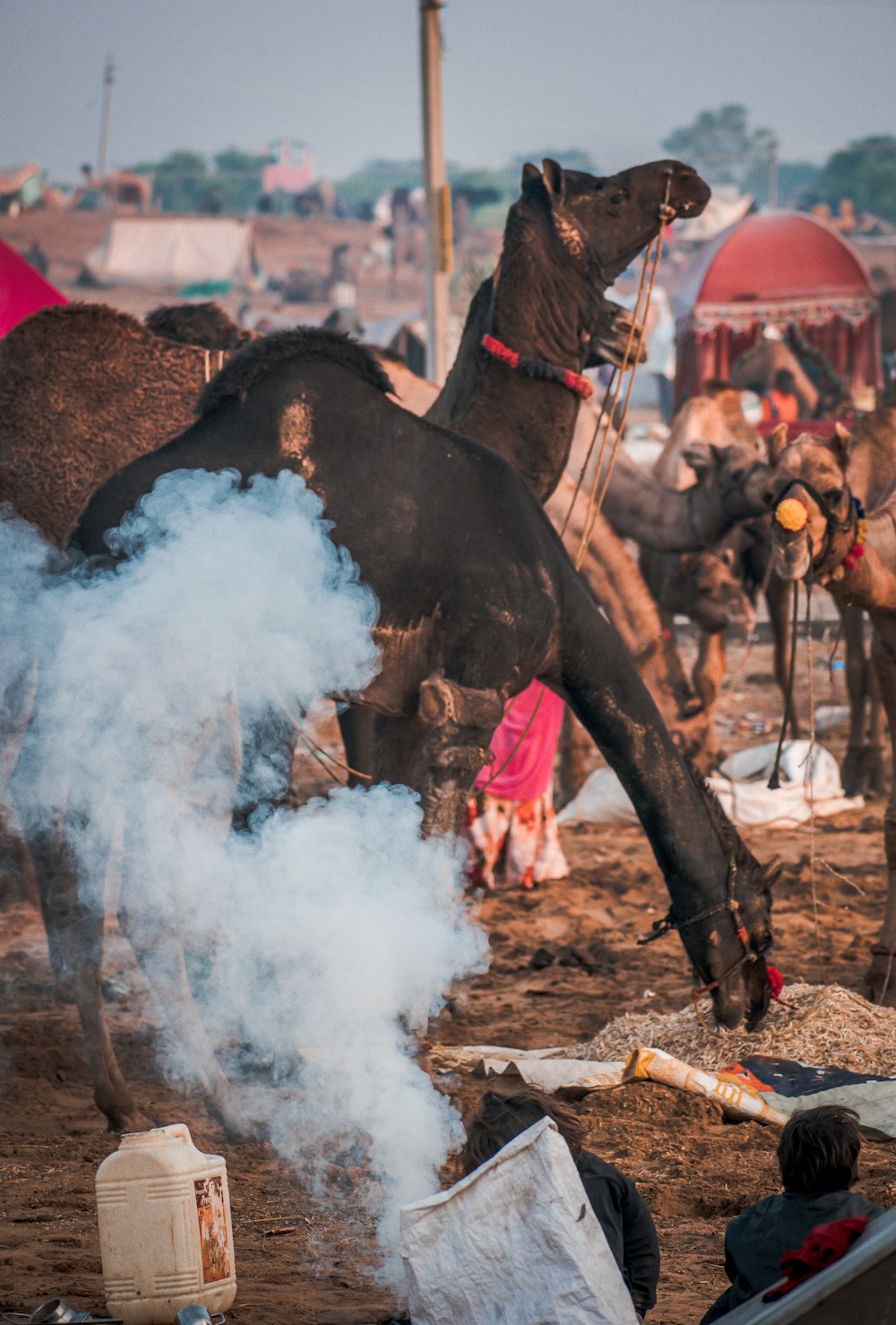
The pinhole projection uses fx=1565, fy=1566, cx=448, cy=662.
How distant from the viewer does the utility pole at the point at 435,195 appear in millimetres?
11750

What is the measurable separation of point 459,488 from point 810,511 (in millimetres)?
1497

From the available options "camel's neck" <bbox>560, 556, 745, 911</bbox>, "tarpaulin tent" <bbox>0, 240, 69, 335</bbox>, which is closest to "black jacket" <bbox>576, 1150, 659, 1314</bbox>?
"camel's neck" <bbox>560, 556, 745, 911</bbox>

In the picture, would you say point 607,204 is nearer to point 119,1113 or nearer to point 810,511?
point 810,511

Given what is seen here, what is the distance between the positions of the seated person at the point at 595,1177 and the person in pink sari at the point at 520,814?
5.29 metres

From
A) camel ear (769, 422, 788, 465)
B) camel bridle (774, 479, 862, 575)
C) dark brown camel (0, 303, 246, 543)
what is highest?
dark brown camel (0, 303, 246, 543)

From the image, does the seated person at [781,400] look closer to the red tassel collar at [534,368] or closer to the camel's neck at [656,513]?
the camel's neck at [656,513]

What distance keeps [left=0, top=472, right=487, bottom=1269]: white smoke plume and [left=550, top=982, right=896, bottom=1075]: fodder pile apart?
4.05 ft

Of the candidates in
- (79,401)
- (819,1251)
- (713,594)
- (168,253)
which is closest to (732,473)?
(713,594)

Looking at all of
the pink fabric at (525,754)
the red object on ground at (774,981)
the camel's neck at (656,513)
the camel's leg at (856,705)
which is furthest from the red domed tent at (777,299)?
the red object on ground at (774,981)

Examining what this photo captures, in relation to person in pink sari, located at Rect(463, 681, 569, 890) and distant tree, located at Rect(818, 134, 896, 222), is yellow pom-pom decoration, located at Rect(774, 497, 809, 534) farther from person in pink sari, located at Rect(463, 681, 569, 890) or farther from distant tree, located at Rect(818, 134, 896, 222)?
distant tree, located at Rect(818, 134, 896, 222)

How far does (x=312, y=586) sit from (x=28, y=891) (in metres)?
2.63

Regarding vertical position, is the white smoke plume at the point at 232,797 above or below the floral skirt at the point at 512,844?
above

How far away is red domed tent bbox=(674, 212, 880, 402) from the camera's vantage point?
62.4ft

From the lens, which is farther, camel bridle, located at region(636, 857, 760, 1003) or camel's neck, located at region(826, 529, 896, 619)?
camel's neck, located at region(826, 529, 896, 619)
